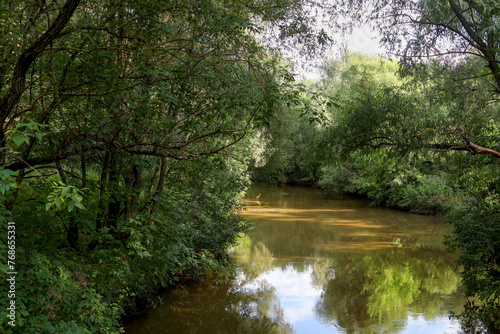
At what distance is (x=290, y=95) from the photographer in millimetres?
4699

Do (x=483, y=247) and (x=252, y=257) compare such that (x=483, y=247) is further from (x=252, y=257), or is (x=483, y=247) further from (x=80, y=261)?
(x=252, y=257)

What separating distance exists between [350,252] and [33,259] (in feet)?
38.5

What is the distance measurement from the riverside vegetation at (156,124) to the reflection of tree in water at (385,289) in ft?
5.43

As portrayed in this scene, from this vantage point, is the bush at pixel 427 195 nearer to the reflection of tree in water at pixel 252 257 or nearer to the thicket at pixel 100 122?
the reflection of tree in water at pixel 252 257

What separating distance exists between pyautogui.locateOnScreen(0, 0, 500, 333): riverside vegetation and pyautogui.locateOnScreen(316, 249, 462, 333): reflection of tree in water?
65.2 inches

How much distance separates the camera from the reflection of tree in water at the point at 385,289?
28.0ft

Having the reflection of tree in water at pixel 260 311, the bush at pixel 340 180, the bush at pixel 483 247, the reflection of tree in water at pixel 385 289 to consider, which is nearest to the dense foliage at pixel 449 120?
the bush at pixel 483 247

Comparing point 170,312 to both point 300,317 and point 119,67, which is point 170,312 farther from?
point 119,67

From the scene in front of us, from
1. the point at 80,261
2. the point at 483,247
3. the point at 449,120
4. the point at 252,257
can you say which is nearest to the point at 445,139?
the point at 449,120

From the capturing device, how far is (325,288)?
1034 cm

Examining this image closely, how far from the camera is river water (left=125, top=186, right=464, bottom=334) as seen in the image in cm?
811

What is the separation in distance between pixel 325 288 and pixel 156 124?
7.62 meters

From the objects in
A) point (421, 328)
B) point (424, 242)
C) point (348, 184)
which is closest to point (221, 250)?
point (421, 328)

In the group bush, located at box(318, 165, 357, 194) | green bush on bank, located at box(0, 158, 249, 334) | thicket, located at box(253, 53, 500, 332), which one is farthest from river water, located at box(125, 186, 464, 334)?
bush, located at box(318, 165, 357, 194)
